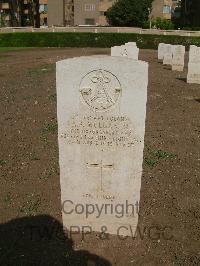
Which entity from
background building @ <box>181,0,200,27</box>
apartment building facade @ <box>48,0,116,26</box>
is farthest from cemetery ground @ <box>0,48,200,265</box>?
apartment building facade @ <box>48,0,116,26</box>

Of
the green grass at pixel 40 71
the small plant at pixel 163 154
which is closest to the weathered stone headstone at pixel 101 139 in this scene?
the small plant at pixel 163 154

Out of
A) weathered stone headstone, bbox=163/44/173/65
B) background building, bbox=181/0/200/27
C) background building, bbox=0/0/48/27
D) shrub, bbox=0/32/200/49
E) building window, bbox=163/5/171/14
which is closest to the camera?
weathered stone headstone, bbox=163/44/173/65

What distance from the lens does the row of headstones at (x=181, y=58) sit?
56.1 ft

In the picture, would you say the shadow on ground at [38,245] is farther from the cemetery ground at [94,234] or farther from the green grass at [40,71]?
the green grass at [40,71]

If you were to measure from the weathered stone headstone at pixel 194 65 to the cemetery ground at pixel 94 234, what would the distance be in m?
4.29

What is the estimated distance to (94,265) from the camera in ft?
16.6

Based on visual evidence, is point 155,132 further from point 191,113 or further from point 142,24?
point 142,24

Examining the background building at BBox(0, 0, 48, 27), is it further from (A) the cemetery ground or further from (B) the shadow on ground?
(B) the shadow on ground

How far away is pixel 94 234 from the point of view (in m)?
5.73

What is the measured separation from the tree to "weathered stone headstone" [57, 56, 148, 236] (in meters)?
58.1

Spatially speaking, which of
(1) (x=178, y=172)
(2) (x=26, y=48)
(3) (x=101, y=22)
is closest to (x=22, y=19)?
(3) (x=101, y=22)

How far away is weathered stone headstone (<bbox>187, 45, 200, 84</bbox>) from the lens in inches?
666

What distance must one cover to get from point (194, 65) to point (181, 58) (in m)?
4.76

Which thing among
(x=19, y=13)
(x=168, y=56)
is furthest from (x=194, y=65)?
(x=19, y=13)
